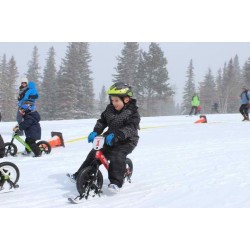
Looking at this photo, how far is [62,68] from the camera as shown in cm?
5269

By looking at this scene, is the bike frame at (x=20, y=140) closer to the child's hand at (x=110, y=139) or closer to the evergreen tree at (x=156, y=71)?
the child's hand at (x=110, y=139)

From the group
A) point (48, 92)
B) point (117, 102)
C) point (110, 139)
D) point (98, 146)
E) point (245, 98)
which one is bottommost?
point (98, 146)

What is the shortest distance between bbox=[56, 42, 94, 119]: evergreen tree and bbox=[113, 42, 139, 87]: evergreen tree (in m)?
4.49

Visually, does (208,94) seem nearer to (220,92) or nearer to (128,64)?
(220,92)

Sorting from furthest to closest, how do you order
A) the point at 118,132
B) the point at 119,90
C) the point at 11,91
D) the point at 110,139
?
the point at 11,91, the point at 119,90, the point at 118,132, the point at 110,139

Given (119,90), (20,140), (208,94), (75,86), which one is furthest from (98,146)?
(208,94)

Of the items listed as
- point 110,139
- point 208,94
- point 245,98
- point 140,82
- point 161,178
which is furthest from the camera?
point 208,94

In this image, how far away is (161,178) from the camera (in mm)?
6988

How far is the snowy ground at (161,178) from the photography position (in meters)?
5.40

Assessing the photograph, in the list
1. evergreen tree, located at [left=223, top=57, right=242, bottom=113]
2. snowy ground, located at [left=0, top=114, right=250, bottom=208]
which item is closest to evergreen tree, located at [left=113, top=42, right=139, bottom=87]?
evergreen tree, located at [left=223, top=57, right=242, bottom=113]

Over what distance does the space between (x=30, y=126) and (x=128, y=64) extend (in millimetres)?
45480

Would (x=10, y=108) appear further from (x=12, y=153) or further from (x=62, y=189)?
(x=62, y=189)

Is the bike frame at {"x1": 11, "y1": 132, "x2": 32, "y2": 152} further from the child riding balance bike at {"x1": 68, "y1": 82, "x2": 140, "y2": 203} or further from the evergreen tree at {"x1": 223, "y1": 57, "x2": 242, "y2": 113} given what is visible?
the evergreen tree at {"x1": 223, "y1": 57, "x2": 242, "y2": 113}

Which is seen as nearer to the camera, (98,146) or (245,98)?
(98,146)
